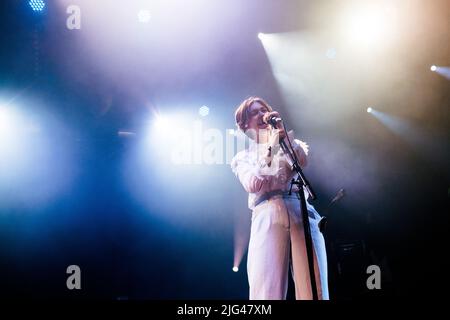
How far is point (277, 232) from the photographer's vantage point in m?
2.62

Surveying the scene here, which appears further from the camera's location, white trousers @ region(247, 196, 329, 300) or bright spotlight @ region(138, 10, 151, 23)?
bright spotlight @ region(138, 10, 151, 23)

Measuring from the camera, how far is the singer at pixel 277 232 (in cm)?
259

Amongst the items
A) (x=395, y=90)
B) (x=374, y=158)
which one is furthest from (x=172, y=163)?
(x=395, y=90)

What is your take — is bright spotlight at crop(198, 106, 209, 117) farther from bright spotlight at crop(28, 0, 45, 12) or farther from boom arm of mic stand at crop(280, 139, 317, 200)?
bright spotlight at crop(28, 0, 45, 12)

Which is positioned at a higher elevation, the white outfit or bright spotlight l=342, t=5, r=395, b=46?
bright spotlight l=342, t=5, r=395, b=46

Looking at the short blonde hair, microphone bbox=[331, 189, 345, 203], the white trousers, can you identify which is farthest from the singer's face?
microphone bbox=[331, 189, 345, 203]

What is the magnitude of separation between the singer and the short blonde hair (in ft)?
1.31

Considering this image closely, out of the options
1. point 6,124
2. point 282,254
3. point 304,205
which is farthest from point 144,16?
point 282,254

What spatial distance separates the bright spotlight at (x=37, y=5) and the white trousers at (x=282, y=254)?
2.23m

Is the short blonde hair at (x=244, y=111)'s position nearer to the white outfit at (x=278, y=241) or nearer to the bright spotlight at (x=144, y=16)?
the white outfit at (x=278, y=241)

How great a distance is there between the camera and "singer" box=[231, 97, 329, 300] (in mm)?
2594

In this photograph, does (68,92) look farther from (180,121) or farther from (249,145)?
(249,145)

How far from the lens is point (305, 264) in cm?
261

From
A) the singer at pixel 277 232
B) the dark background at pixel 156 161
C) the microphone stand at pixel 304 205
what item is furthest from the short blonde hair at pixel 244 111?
the microphone stand at pixel 304 205
